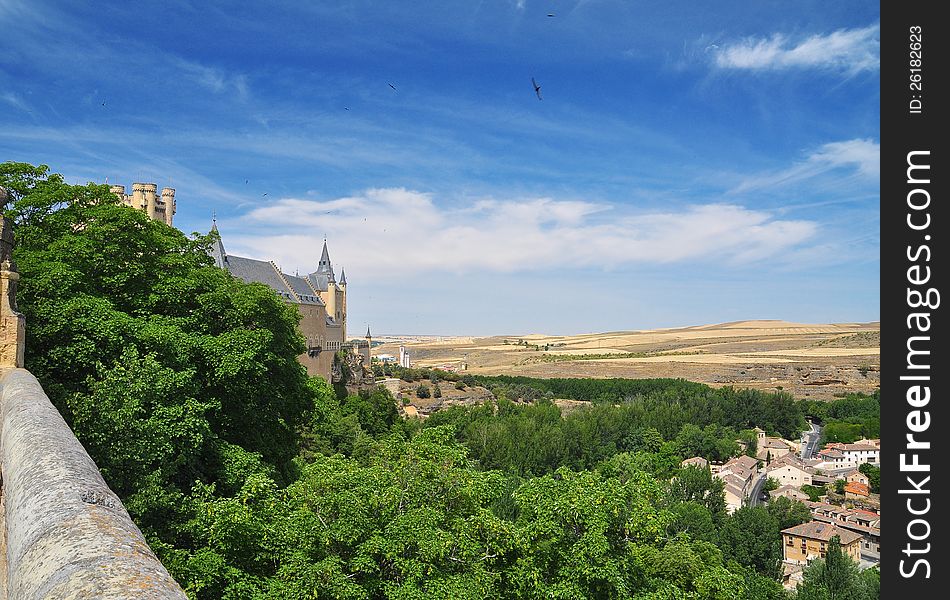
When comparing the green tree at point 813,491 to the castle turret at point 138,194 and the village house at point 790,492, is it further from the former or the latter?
the castle turret at point 138,194

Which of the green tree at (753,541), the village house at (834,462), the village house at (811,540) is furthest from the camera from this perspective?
the village house at (834,462)

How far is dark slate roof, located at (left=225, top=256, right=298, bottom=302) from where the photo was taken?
2396 inches

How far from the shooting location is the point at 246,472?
15.8 metres

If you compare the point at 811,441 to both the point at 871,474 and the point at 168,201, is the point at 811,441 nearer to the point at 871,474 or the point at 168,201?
the point at 871,474

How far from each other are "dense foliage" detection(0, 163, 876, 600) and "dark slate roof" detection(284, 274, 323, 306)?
4853 cm

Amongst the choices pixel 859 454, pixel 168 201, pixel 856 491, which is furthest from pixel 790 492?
pixel 168 201

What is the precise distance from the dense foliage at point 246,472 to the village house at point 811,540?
44.7 metres

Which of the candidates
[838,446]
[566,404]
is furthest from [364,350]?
[838,446]

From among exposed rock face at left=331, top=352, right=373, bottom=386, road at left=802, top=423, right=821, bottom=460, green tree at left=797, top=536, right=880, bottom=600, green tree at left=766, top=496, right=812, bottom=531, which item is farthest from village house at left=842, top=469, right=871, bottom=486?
exposed rock face at left=331, top=352, right=373, bottom=386

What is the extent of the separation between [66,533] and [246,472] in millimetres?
13228

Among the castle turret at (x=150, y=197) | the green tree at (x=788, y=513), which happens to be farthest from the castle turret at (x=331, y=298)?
the green tree at (x=788, y=513)

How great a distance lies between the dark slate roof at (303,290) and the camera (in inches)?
2792
